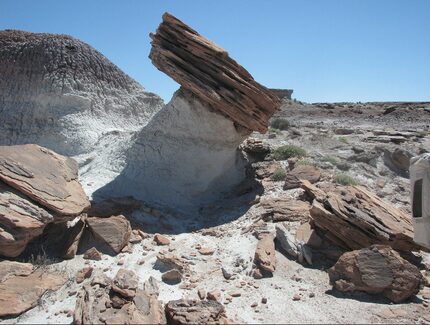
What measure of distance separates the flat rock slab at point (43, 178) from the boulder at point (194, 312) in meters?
2.16

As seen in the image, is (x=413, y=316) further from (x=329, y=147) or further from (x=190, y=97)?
(x=329, y=147)

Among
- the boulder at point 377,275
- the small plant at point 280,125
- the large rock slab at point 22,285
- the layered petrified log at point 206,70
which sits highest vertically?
the small plant at point 280,125

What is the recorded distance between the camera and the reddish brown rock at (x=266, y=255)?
17.4 ft

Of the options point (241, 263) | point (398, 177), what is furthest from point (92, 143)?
point (398, 177)

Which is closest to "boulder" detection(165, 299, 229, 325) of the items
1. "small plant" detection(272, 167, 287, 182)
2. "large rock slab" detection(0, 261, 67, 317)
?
"large rock slab" detection(0, 261, 67, 317)

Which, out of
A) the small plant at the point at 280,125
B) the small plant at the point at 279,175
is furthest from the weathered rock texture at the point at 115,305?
the small plant at the point at 280,125

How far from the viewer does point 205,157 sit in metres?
8.41

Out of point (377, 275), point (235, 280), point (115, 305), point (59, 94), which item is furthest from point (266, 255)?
point (59, 94)

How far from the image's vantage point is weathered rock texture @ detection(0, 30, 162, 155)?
348 inches

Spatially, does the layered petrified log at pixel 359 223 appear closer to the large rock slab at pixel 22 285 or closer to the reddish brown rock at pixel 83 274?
the reddish brown rock at pixel 83 274

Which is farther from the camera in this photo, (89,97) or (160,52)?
(89,97)

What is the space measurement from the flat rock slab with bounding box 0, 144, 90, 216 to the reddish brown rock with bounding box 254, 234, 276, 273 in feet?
8.03

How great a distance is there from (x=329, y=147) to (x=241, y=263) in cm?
692

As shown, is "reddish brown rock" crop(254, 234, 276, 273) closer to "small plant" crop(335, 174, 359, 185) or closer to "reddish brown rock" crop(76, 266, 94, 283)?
"reddish brown rock" crop(76, 266, 94, 283)
